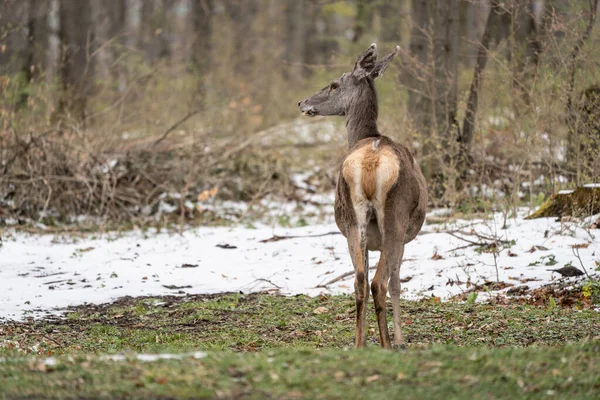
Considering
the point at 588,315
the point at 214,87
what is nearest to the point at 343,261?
the point at 588,315

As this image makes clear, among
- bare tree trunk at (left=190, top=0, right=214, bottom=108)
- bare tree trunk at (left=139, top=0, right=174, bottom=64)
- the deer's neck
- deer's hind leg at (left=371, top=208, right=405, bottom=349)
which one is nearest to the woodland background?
bare tree trunk at (left=190, top=0, right=214, bottom=108)

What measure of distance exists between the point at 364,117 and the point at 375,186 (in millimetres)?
1783

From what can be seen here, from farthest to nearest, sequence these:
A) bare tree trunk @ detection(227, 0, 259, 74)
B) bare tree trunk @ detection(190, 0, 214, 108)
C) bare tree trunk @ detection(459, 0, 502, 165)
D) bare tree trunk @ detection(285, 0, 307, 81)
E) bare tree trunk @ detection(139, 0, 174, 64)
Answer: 1. bare tree trunk @ detection(285, 0, 307, 81)
2. bare tree trunk @ detection(139, 0, 174, 64)
3. bare tree trunk @ detection(227, 0, 259, 74)
4. bare tree trunk @ detection(190, 0, 214, 108)
5. bare tree trunk @ detection(459, 0, 502, 165)

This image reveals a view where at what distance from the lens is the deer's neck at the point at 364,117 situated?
846 centimetres

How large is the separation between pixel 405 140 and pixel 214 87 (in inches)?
472

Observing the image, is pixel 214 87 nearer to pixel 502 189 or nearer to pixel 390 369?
pixel 502 189

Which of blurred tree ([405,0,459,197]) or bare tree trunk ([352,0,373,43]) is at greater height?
bare tree trunk ([352,0,373,43])

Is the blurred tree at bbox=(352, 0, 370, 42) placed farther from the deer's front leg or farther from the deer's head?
the deer's front leg

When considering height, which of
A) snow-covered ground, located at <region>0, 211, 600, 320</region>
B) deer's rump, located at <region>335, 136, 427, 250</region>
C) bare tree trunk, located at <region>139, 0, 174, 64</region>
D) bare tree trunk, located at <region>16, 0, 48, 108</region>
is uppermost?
bare tree trunk, located at <region>139, 0, 174, 64</region>

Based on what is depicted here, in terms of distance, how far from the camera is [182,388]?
16.0ft

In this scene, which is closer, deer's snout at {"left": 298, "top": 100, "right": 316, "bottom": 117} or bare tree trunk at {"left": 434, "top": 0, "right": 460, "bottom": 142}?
deer's snout at {"left": 298, "top": 100, "right": 316, "bottom": 117}

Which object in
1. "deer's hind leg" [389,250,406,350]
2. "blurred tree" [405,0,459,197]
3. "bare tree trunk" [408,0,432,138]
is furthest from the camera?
"bare tree trunk" [408,0,432,138]

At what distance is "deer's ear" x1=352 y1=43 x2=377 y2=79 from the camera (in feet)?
28.4

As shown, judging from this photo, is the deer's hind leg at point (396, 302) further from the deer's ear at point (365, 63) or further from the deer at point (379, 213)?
the deer's ear at point (365, 63)
